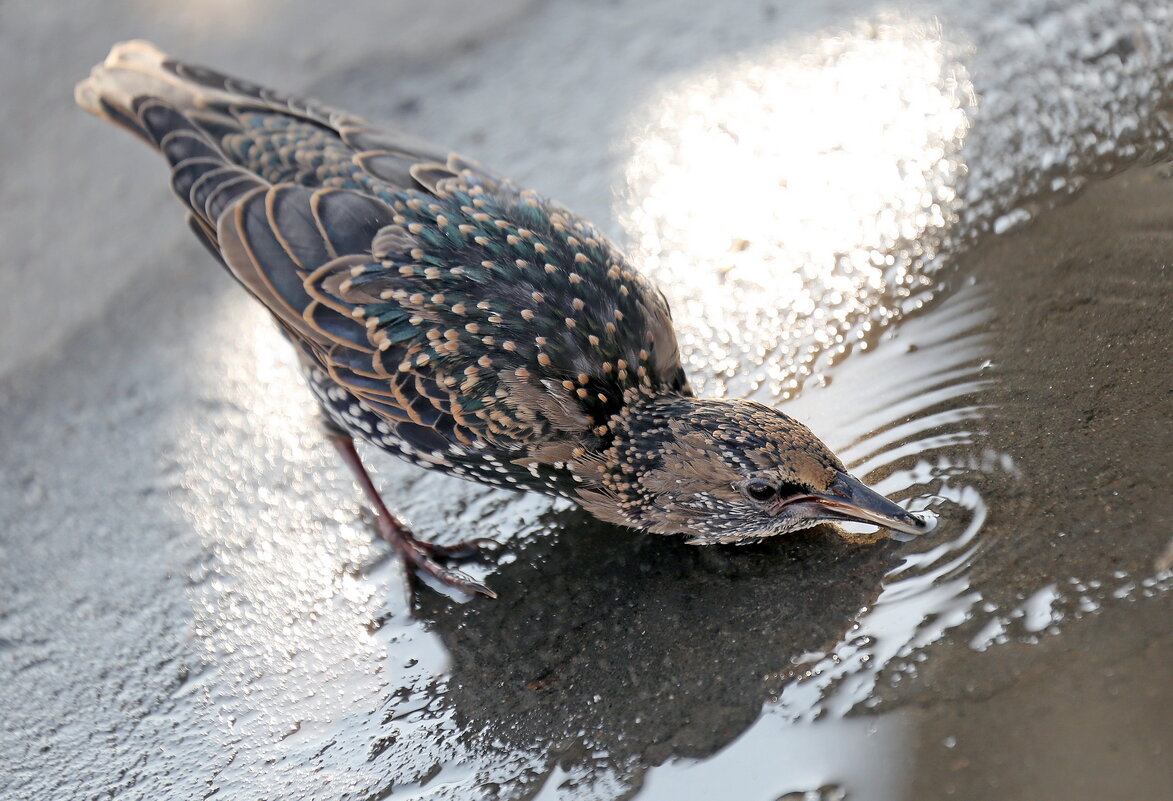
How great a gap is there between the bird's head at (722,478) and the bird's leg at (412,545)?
42 centimetres

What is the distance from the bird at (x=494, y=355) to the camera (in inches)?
103

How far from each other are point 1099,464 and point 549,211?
61.0 inches

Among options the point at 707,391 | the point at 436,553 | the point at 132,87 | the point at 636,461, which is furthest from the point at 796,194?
the point at 132,87

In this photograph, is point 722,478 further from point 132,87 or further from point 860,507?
point 132,87

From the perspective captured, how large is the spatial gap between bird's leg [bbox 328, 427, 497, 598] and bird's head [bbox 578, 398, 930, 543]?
0.42m

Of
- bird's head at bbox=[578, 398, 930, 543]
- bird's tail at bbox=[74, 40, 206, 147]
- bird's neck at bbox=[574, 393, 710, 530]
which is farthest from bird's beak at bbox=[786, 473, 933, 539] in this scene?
bird's tail at bbox=[74, 40, 206, 147]

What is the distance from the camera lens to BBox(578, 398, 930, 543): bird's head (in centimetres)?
251

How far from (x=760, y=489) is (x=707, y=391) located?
0.71 m

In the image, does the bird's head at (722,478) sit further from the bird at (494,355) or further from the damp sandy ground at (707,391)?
the damp sandy ground at (707,391)

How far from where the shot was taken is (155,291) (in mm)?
4172

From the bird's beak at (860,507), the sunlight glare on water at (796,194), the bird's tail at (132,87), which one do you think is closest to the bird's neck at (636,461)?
the bird's beak at (860,507)

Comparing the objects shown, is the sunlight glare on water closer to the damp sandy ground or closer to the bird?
the damp sandy ground

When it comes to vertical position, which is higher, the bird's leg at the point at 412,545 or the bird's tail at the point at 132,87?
the bird's tail at the point at 132,87

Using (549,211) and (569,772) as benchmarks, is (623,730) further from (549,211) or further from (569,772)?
(549,211)
